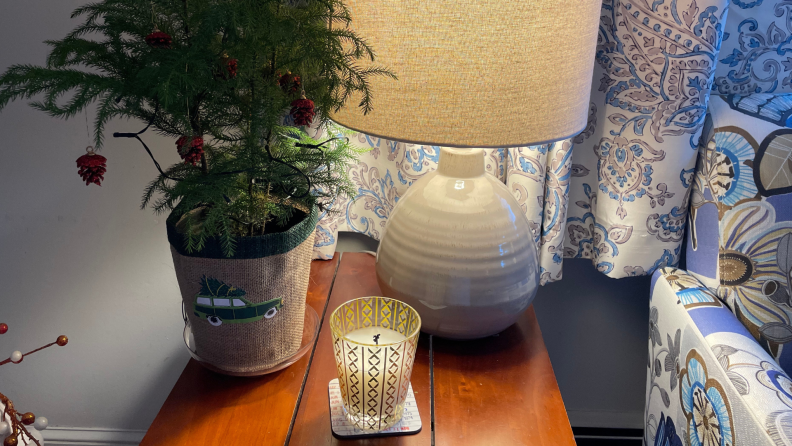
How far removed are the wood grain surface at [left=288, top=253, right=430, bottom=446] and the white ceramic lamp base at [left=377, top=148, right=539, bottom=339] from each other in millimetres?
86

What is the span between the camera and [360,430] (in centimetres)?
69

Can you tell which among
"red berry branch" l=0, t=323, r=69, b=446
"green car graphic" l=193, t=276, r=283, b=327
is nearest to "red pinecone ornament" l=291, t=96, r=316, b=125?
"green car graphic" l=193, t=276, r=283, b=327

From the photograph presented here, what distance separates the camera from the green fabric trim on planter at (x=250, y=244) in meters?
0.66

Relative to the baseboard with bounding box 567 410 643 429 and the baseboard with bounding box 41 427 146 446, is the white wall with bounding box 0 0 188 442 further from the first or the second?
the baseboard with bounding box 567 410 643 429

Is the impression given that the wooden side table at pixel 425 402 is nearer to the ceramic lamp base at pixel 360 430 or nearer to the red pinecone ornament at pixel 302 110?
the ceramic lamp base at pixel 360 430

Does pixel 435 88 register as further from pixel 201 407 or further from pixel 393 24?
pixel 201 407

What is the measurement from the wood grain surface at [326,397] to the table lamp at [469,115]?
0.28ft

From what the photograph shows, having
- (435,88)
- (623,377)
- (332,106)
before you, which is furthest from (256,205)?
(623,377)

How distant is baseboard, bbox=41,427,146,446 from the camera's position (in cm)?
131

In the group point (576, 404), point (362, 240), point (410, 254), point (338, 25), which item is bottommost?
point (576, 404)

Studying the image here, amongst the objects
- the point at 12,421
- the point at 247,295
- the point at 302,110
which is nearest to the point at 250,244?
the point at 247,295

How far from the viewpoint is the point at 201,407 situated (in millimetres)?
728

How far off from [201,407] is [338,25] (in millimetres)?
537

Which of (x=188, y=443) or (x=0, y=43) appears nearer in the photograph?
(x=188, y=443)
